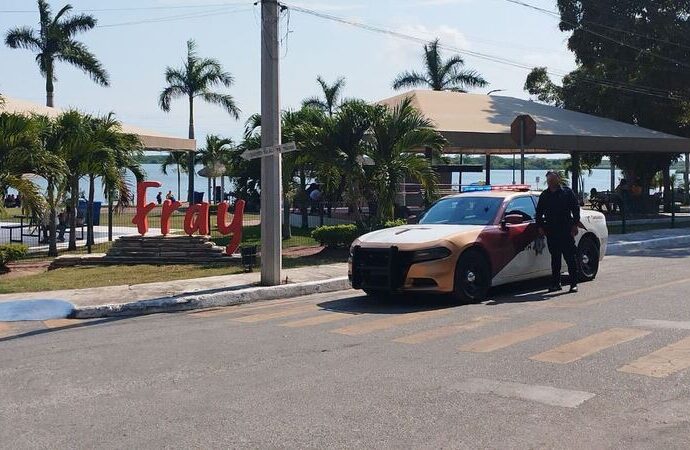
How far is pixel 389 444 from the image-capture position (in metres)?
5.25

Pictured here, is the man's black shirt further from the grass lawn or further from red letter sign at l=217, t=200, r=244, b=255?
red letter sign at l=217, t=200, r=244, b=255

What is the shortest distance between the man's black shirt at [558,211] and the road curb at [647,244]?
757 cm

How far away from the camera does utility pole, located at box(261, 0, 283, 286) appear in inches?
516

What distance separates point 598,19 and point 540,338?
2984cm

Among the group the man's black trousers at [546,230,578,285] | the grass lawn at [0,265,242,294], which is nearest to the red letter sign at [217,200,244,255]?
the grass lawn at [0,265,242,294]

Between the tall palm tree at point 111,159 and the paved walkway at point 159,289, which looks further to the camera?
the tall palm tree at point 111,159

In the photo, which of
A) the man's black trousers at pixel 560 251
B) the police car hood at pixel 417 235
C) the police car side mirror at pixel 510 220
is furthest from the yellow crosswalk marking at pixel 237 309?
the man's black trousers at pixel 560 251

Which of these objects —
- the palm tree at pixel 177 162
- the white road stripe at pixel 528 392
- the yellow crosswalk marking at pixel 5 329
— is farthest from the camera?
the palm tree at pixel 177 162

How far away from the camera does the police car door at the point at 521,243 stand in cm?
1168

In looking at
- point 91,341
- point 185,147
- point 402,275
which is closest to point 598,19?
point 185,147

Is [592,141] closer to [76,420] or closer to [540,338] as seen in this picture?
[540,338]

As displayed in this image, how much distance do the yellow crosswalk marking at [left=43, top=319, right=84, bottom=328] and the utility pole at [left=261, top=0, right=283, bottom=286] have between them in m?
3.30

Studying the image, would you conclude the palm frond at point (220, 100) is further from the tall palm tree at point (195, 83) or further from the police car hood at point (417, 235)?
the police car hood at point (417, 235)

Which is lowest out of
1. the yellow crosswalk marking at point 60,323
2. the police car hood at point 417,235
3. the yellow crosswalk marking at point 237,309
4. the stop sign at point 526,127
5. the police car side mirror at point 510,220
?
the yellow crosswalk marking at point 60,323
